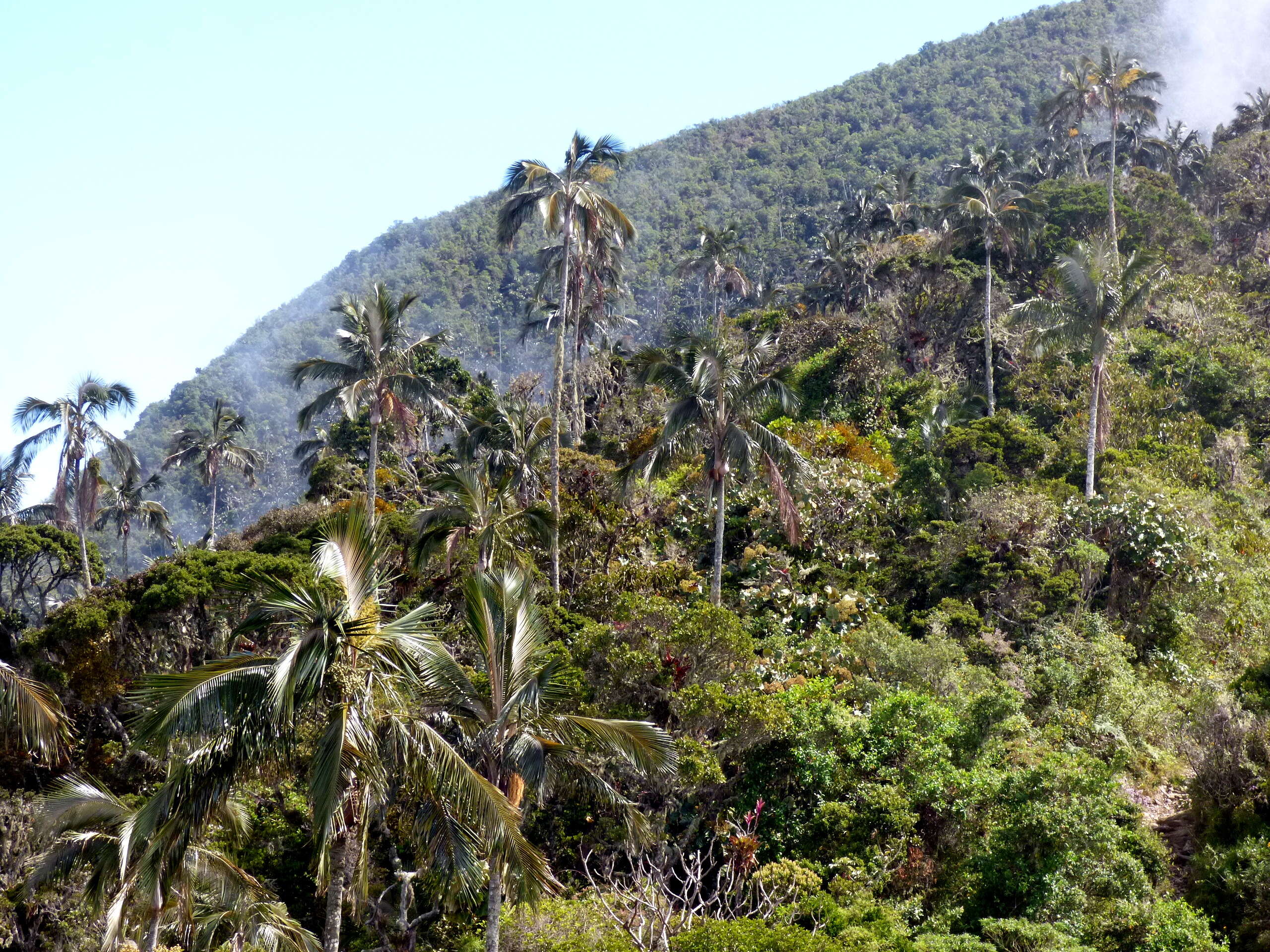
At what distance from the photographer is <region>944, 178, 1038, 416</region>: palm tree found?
126 feet

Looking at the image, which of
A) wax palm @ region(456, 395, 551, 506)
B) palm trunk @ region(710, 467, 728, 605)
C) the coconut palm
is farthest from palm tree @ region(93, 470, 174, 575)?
the coconut palm

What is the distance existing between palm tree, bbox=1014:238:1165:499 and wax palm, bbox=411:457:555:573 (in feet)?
46.4

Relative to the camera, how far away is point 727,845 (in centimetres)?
1859

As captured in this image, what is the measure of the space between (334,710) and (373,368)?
19100 mm

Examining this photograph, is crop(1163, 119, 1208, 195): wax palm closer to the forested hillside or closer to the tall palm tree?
the forested hillside

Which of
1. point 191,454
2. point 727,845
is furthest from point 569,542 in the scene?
point 191,454

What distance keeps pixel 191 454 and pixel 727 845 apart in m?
A: 40.9

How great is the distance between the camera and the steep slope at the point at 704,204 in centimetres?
10244

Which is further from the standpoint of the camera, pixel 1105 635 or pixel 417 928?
pixel 1105 635

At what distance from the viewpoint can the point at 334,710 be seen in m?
10.3

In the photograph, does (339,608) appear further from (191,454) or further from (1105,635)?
(191,454)

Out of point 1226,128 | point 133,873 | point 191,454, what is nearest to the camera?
point 133,873

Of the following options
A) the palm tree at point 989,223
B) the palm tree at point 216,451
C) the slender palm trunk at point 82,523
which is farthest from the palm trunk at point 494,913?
the palm tree at point 216,451

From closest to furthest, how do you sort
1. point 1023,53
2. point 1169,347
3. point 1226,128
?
point 1169,347
point 1226,128
point 1023,53
